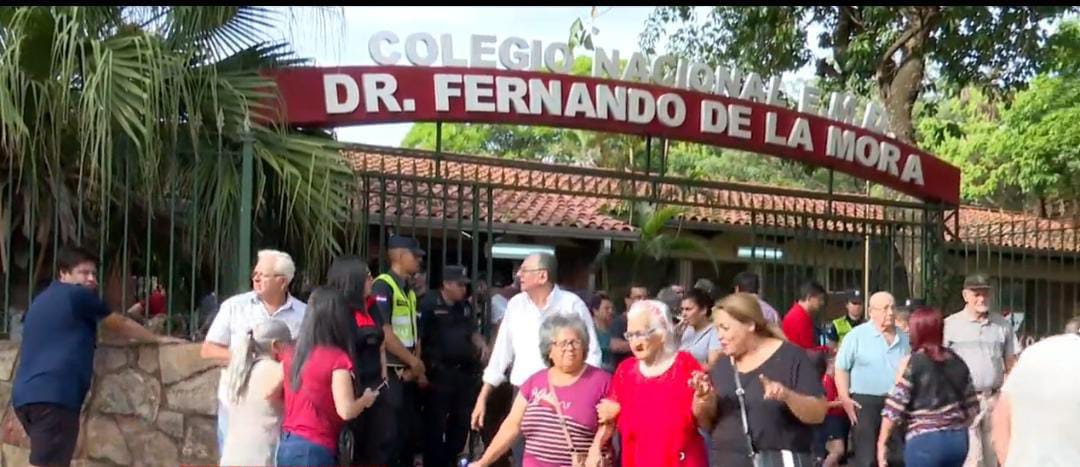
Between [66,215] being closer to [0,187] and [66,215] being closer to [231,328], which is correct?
[0,187]

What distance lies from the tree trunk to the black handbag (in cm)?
1126

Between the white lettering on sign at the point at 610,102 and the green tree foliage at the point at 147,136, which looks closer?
the green tree foliage at the point at 147,136

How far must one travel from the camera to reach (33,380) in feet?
23.5

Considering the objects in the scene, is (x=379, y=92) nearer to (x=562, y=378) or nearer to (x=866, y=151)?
(x=562, y=378)

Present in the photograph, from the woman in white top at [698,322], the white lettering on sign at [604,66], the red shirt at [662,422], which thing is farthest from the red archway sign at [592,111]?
the red shirt at [662,422]

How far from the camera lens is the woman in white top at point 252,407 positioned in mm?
5918

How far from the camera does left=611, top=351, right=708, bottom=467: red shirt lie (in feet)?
19.4

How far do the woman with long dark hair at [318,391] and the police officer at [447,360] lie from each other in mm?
3321

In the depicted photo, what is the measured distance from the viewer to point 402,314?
28.8 feet

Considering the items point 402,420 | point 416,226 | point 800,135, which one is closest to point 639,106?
point 800,135

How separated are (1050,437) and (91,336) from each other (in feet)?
15.6

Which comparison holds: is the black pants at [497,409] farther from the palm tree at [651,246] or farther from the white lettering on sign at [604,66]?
the palm tree at [651,246]

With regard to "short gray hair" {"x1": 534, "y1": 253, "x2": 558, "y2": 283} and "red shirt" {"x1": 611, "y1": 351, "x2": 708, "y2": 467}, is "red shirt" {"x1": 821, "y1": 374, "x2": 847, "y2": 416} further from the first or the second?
"red shirt" {"x1": 611, "y1": 351, "x2": 708, "y2": 467}

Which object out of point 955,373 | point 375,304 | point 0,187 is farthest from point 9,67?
point 955,373
